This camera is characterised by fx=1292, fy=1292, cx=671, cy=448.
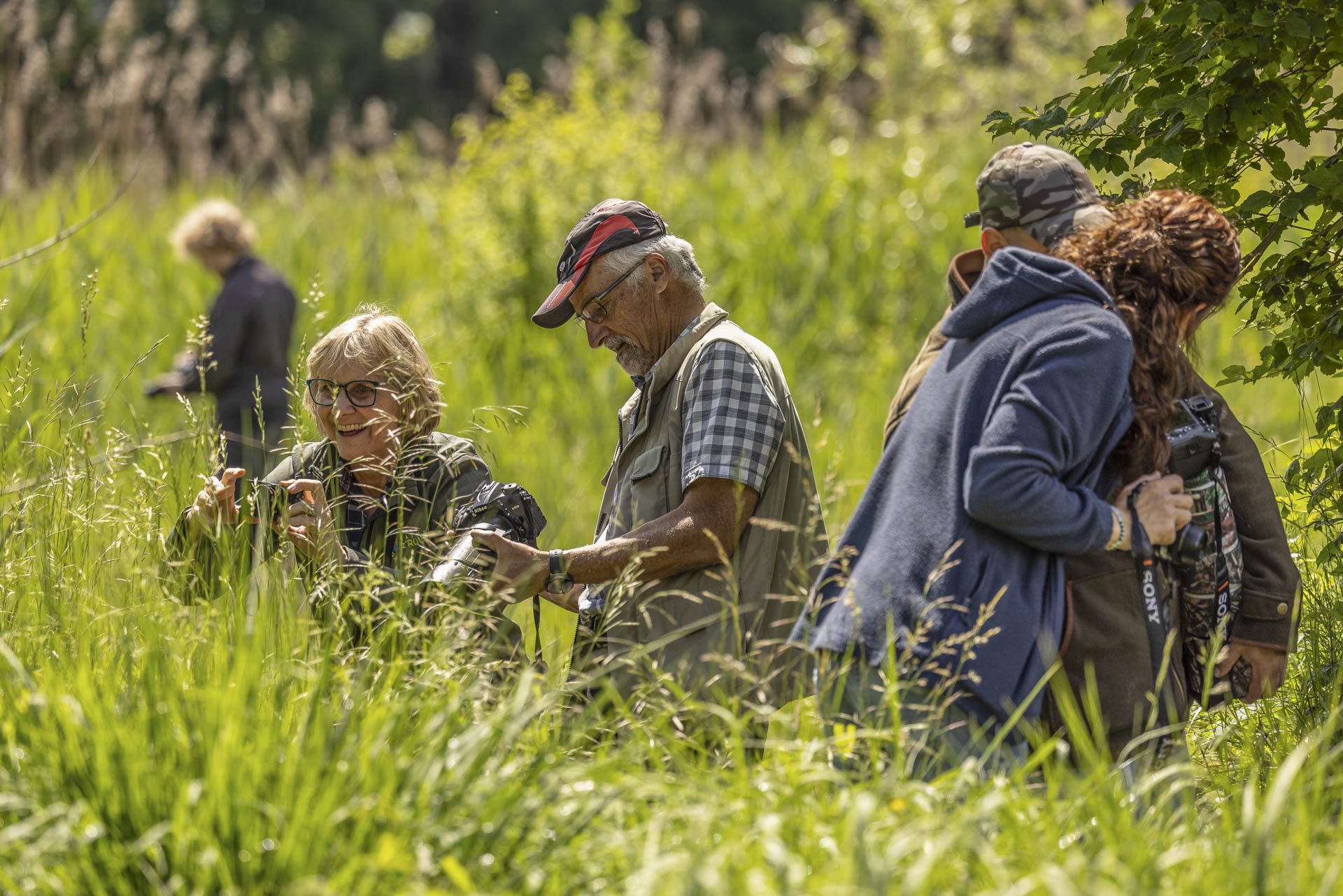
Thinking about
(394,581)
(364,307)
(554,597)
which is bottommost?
(554,597)

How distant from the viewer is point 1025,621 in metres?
2.43

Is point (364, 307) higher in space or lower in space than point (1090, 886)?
higher

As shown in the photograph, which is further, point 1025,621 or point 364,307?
point 364,307

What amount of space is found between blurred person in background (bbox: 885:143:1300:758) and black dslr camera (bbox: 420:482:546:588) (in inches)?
33.9

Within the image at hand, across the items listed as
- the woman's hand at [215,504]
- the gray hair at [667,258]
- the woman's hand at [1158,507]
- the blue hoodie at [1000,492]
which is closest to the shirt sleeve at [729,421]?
the gray hair at [667,258]

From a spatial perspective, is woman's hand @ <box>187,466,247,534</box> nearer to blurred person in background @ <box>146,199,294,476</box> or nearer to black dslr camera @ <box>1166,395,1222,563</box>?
black dslr camera @ <box>1166,395,1222,563</box>

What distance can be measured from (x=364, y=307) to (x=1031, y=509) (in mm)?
1842

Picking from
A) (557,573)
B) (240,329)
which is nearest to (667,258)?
(557,573)

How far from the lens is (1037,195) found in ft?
8.99

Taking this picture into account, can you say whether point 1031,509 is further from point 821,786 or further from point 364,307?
point 364,307

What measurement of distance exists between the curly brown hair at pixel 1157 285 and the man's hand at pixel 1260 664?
1.77 feet

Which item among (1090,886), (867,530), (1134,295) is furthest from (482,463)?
(1090,886)

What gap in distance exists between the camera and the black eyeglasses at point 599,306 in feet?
10.2

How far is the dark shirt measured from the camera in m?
6.67
